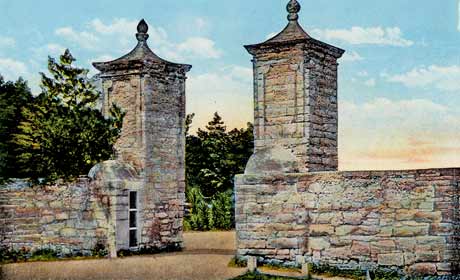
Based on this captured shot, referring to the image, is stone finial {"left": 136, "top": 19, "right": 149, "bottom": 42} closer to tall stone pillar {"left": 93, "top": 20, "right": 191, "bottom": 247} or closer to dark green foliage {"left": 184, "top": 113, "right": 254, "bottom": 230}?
tall stone pillar {"left": 93, "top": 20, "right": 191, "bottom": 247}

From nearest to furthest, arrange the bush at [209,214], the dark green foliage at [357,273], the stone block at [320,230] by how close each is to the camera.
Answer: the dark green foliage at [357,273] < the stone block at [320,230] < the bush at [209,214]

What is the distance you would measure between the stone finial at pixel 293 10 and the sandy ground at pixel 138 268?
15.9 ft

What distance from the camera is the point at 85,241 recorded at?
1619 centimetres

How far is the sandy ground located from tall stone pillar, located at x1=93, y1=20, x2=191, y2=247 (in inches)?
44.7

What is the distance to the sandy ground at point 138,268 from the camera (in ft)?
45.9

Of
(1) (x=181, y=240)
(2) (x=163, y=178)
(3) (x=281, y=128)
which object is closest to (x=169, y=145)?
(2) (x=163, y=178)

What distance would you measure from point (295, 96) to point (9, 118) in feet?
23.5

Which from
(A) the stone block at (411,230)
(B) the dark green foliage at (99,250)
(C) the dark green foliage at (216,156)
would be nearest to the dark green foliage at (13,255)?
(B) the dark green foliage at (99,250)

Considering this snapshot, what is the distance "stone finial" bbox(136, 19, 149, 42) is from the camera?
17.6 meters

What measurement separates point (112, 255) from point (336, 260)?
190 inches

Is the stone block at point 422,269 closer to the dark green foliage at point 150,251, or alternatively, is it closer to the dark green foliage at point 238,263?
the dark green foliage at point 238,263

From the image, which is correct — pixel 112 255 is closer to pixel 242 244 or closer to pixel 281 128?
pixel 242 244

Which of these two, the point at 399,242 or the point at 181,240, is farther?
the point at 181,240

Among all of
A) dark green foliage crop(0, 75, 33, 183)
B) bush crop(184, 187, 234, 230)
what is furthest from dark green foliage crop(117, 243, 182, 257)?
bush crop(184, 187, 234, 230)
